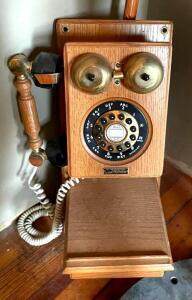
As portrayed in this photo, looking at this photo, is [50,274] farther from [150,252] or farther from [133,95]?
[133,95]

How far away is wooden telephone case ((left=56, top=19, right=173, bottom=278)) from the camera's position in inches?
31.1

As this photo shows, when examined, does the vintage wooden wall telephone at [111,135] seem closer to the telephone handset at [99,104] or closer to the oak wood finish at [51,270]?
the telephone handset at [99,104]

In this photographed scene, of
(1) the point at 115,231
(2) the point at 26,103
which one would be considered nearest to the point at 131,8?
(2) the point at 26,103

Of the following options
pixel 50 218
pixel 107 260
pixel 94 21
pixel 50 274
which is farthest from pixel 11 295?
pixel 94 21

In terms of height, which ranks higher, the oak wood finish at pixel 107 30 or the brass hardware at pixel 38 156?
the oak wood finish at pixel 107 30

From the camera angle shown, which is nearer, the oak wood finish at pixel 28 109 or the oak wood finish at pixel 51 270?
the oak wood finish at pixel 28 109

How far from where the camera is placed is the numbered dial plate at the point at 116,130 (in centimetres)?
84

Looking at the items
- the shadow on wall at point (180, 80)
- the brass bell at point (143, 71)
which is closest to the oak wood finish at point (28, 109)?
the brass bell at point (143, 71)

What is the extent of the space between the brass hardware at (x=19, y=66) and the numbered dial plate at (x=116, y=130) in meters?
0.17

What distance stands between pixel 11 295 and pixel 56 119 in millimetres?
484

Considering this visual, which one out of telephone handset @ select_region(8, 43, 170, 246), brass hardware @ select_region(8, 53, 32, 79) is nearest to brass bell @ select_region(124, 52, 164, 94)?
telephone handset @ select_region(8, 43, 170, 246)

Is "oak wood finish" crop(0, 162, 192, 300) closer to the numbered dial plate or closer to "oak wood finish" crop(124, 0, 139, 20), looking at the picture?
the numbered dial plate

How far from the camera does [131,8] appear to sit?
87 cm

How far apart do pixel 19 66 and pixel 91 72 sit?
0.17 meters
